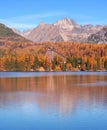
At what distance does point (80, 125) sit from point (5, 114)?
28.3ft

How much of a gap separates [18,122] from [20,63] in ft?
558

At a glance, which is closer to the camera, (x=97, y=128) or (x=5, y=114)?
(x=97, y=128)

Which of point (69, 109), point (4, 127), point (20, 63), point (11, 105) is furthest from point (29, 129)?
point (20, 63)

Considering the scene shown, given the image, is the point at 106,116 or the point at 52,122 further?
the point at 106,116

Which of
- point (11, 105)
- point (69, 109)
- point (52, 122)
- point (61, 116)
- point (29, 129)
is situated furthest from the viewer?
point (11, 105)

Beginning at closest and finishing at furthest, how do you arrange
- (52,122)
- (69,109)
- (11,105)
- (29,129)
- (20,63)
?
(29,129)
(52,122)
(69,109)
(11,105)
(20,63)

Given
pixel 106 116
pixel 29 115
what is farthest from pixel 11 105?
pixel 106 116

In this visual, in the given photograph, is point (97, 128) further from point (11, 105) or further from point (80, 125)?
point (11, 105)

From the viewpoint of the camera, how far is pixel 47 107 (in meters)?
37.7

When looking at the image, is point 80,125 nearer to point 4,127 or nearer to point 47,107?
point 4,127

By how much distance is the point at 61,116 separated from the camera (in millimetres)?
31750

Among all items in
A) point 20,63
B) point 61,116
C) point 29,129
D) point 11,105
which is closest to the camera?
point 29,129

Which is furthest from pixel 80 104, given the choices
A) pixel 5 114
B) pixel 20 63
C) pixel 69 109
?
pixel 20 63

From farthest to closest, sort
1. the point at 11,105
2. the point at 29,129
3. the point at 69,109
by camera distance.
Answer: the point at 11,105
the point at 69,109
the point at 29,129
